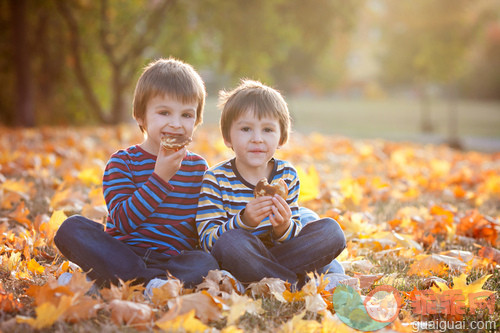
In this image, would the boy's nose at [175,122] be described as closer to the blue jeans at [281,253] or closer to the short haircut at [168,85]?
the short haircut at [168,85]

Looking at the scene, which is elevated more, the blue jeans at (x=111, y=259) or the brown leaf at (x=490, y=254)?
the blue jeans at (x=111, y=259)

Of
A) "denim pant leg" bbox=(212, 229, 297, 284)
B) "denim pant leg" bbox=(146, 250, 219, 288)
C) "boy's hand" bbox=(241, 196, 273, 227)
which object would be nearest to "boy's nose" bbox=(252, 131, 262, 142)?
"boy's hand" bbox=(241, 196, 273, 227)

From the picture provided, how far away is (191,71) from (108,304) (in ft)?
4.06

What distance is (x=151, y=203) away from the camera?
2.20 metres

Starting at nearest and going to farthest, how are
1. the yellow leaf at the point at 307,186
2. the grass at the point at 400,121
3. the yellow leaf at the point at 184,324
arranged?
the yellow leaf at the point at 184,324
the yellow leaf at the point at 307,186
the grass at the point at 400,121

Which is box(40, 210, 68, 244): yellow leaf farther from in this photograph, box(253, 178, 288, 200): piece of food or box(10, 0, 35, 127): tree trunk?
box(10, 0, 35, 127): tree trunk

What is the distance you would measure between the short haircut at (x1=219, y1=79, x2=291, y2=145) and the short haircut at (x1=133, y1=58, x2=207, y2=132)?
0.17m

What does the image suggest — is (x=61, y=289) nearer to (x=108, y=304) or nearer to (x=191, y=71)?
(x=108, y=304)

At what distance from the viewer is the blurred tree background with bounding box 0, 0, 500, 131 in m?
10.7

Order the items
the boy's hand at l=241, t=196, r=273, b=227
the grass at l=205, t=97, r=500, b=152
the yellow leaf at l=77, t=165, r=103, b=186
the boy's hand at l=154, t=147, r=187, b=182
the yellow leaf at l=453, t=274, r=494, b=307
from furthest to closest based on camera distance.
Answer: the grass at l=205, t=97, r=500, b=152 < the yellow leaf at l=77, t=165, r=103, b=186 < the boy's hand at l=154, t=147, r=187, b=182 < the boy's hand at l=241, t=196, r=273, b=227 < the yellow leaf at l=453, t=274, r=494, b=307

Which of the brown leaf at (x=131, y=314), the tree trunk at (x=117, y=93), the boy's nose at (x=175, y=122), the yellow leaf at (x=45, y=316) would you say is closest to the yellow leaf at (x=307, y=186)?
the boy's nose at (x=175, y=122)

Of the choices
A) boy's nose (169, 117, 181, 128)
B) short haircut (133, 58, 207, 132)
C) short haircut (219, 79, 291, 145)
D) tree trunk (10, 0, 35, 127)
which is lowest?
boy's nose (169, 117, 181, 128)

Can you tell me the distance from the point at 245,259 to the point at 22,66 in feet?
33.4

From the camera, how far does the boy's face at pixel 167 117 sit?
7.72ft
